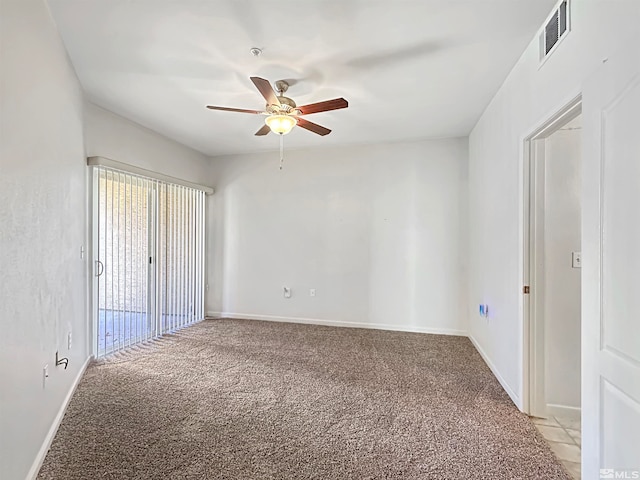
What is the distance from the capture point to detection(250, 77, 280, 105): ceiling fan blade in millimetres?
2196

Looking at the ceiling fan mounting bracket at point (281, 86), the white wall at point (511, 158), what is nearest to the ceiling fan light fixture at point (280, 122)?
the ceiling fan mounting bracket at point (281, 86)

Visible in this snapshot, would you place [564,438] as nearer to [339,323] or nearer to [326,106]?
[326,106]

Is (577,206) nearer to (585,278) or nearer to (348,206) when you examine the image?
(585,278)

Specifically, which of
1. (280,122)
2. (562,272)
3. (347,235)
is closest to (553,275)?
(562,272)

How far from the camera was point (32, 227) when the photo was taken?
5.82 feet

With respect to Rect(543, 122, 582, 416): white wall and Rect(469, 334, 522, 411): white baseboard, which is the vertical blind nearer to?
Rect(469, 334, 522, 411): white baseboard

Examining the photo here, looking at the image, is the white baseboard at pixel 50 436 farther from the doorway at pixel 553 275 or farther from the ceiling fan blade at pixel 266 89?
the doorway at pixel 553 275

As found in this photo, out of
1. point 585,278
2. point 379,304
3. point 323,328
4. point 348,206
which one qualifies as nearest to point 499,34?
point 585,278

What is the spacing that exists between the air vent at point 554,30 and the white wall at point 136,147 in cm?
394

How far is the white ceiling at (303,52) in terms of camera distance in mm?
1952

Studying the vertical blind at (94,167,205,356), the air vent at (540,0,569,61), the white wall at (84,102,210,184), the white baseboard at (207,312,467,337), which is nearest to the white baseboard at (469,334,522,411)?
the white baseboard at (207,312,467,337)

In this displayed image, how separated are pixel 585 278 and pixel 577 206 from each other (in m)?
1.14

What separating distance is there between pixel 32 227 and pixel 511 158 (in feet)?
10.8

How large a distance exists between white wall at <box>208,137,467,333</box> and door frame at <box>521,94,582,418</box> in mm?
2047
